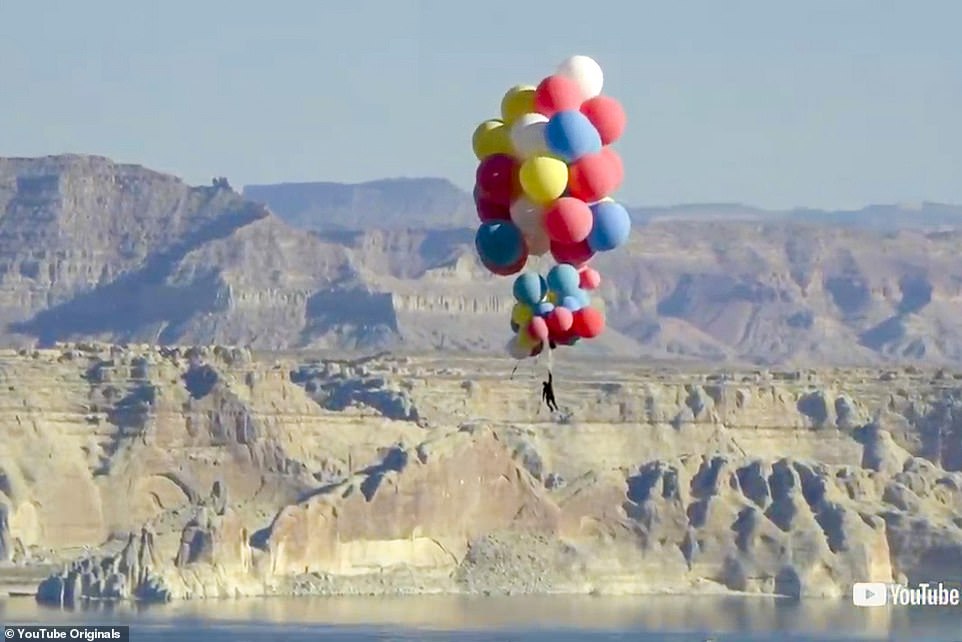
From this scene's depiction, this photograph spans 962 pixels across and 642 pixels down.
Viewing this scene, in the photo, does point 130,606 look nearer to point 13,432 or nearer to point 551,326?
point 13,432

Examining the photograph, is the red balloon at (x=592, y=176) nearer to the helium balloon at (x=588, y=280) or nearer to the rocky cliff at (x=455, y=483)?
the helium balloon at (x=588, y=280)

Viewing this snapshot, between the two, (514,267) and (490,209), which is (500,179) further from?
(514,267)

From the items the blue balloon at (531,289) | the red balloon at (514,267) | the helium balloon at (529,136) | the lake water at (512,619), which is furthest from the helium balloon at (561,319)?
the lake water at (512,619)

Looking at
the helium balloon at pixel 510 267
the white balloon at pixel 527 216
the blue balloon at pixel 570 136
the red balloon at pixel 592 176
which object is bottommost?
the helium balloon at pixel 510 267

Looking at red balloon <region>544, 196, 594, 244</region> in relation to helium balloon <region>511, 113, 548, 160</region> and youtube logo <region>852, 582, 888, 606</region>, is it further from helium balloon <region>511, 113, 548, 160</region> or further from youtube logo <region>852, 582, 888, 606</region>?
youtube logo <region>852, 582, 888, 606</region>

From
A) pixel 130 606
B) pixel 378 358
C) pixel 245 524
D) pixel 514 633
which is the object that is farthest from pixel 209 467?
pixel 378 358

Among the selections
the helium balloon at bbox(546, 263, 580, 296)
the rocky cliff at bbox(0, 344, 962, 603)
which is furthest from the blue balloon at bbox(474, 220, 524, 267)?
the rocky cliff at bbox(0, 344, 962, 603)
